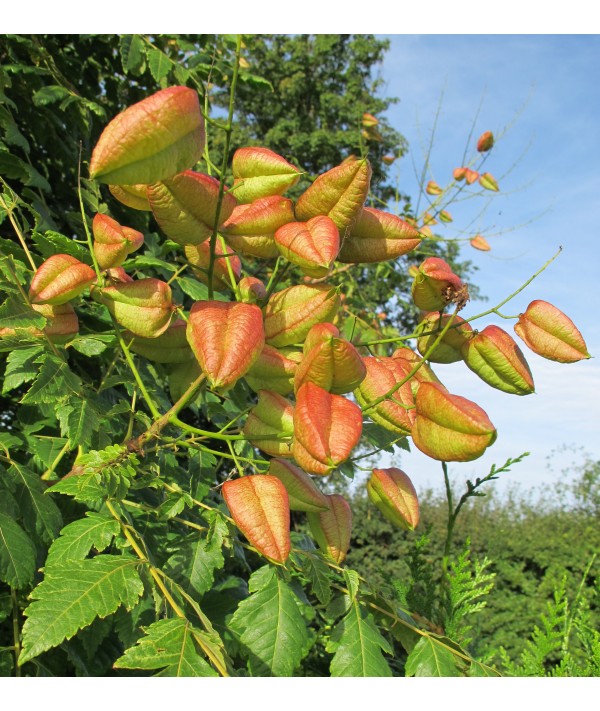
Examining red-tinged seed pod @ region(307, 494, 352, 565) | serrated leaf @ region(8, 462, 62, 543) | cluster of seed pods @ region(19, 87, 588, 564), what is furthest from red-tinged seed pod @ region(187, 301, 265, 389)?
serrated leaf @ region(8, 462, 62, 543)

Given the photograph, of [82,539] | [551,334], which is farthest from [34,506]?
[551,334]

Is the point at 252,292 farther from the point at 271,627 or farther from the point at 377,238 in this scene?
the point at 271,627

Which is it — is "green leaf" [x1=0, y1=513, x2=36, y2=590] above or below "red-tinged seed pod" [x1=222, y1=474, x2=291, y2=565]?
below

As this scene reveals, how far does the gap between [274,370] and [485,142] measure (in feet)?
11.7

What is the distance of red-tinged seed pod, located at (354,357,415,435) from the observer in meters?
0.97

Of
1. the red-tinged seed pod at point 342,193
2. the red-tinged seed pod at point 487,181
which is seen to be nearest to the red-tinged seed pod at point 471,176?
the red-tinged seed pod at point 487,181

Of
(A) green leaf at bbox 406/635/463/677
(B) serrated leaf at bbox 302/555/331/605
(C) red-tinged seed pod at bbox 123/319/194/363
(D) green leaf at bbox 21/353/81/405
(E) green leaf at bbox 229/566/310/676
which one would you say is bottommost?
(A) green leaf at bbox 406/635/463/677

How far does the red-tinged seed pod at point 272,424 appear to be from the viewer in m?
0.90

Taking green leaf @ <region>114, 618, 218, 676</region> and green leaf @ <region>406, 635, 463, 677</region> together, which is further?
green leaf @ <region>406, 635, 463, 677</region>

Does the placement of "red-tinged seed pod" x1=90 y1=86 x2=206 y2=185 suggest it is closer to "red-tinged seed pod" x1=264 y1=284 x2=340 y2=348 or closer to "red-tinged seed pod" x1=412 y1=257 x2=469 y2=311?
"red-tinged seed pod" x1=264 y1=284 x2=340 y2=348

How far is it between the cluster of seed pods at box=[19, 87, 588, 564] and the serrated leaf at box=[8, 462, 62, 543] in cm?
30

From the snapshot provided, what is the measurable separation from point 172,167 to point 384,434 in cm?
79

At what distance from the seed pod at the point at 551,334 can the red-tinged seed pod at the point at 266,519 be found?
483 mm

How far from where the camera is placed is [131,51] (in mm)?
2391
